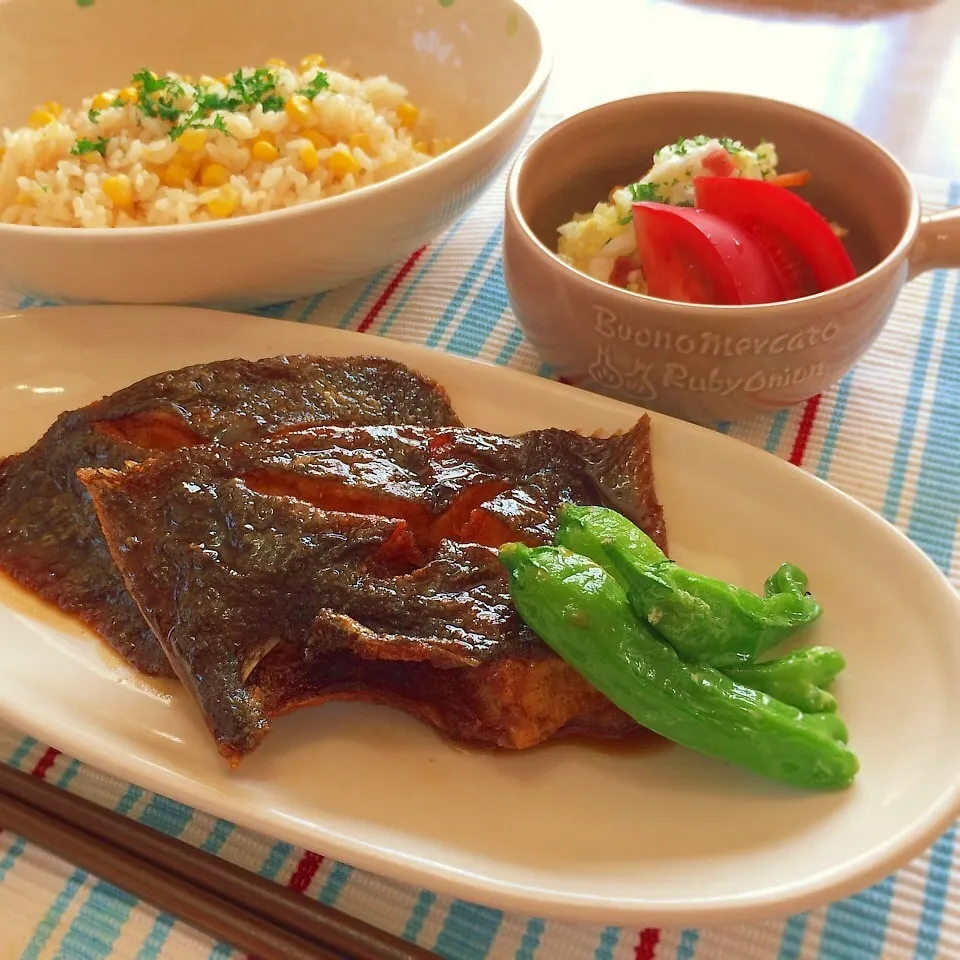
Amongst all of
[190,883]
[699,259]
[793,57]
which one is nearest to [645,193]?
[699,259]

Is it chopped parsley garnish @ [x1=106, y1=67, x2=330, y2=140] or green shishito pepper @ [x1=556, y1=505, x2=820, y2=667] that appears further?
chopped parsley garnish @ [x1=106, y1=67, x2=330, y2=140]

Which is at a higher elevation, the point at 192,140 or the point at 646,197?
the point at 646,197

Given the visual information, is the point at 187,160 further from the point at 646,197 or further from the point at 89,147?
the point at 646,197

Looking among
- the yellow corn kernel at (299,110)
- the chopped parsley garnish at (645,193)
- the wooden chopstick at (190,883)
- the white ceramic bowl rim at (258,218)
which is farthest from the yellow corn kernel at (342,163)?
the wooden chopstick at (190,883)

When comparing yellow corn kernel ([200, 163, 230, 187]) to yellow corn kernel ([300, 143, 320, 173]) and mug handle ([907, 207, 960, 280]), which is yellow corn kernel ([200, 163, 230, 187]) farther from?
mug handle ([907, 207, 960, 280])

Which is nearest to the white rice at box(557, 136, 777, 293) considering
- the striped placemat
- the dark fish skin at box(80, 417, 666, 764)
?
the striped placemat

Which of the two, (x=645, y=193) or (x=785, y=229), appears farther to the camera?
(x=645, y=193)
